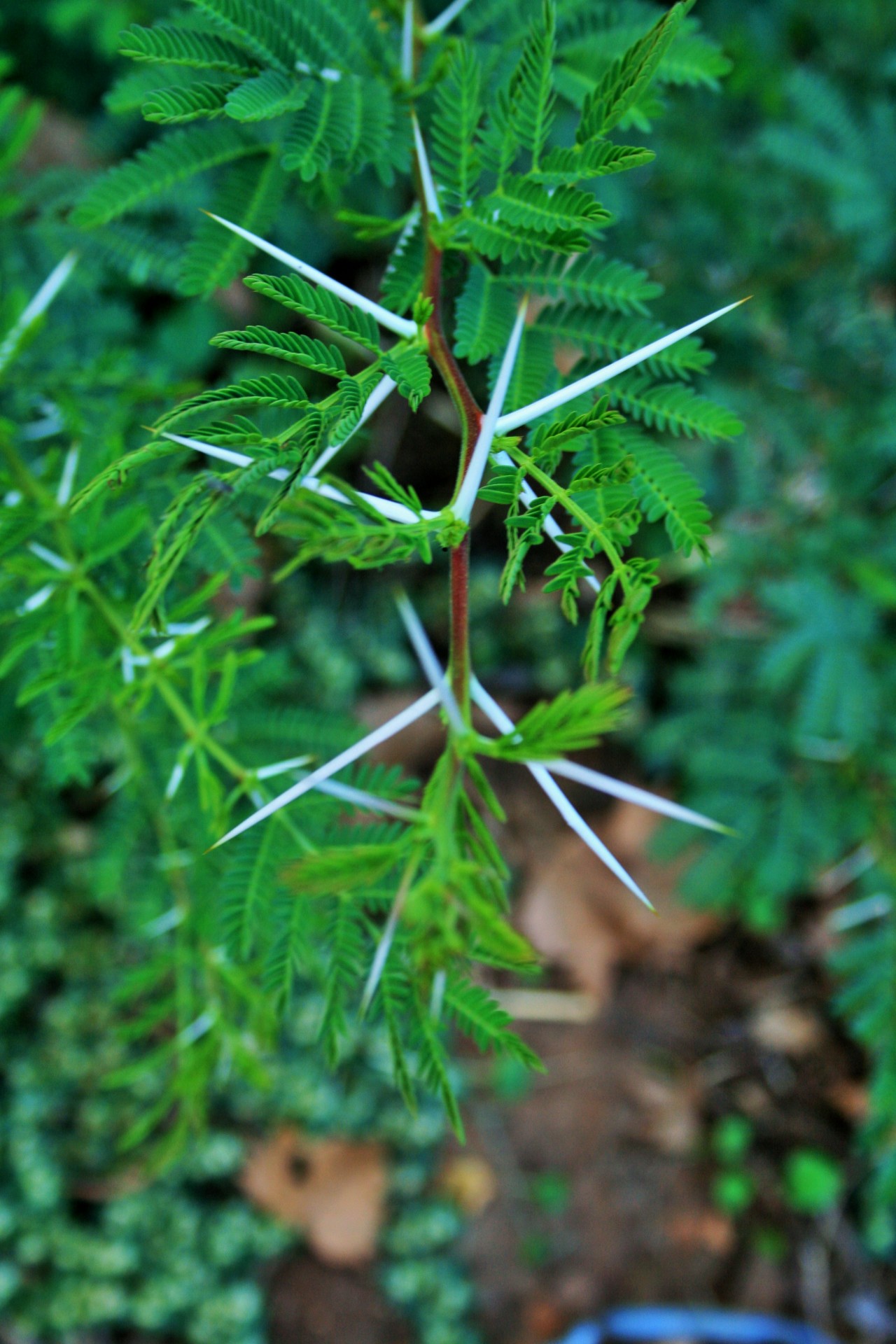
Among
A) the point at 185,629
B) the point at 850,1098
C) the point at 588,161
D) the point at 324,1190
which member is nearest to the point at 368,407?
the point at 588,161

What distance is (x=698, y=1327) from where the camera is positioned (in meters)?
3.08

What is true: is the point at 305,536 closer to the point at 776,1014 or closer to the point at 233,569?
the point at 233,569

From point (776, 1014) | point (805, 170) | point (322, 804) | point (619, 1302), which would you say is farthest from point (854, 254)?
point (619, 1302)

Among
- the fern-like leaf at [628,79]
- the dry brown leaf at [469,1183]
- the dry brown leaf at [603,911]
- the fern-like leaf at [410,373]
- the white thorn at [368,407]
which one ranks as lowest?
the dry brown leaf at [469,1183]

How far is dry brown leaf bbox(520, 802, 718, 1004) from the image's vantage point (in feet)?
10.7

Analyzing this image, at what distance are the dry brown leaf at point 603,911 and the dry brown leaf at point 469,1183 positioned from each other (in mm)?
701

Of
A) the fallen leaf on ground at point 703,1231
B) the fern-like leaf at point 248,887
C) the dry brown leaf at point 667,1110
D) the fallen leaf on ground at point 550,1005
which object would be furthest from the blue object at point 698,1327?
the fern-like leaf at point 248,887

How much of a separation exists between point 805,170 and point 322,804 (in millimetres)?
2191

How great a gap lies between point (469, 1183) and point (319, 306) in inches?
119

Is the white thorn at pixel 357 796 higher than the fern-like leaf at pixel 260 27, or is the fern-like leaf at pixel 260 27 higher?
the fern-like leaf at pixel 260 27

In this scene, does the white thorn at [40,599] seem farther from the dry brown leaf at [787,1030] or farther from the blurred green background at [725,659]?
the dry brown leaf at [787,1030]

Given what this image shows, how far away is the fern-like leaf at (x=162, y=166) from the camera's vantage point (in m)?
1.36

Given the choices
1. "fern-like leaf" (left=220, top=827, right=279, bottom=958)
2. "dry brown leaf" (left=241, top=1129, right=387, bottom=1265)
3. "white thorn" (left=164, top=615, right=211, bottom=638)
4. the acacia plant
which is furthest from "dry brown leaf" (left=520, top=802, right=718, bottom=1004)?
"white thorn" (left=164, top=615, right=211, bottom=638)

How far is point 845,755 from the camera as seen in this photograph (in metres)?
2.65
